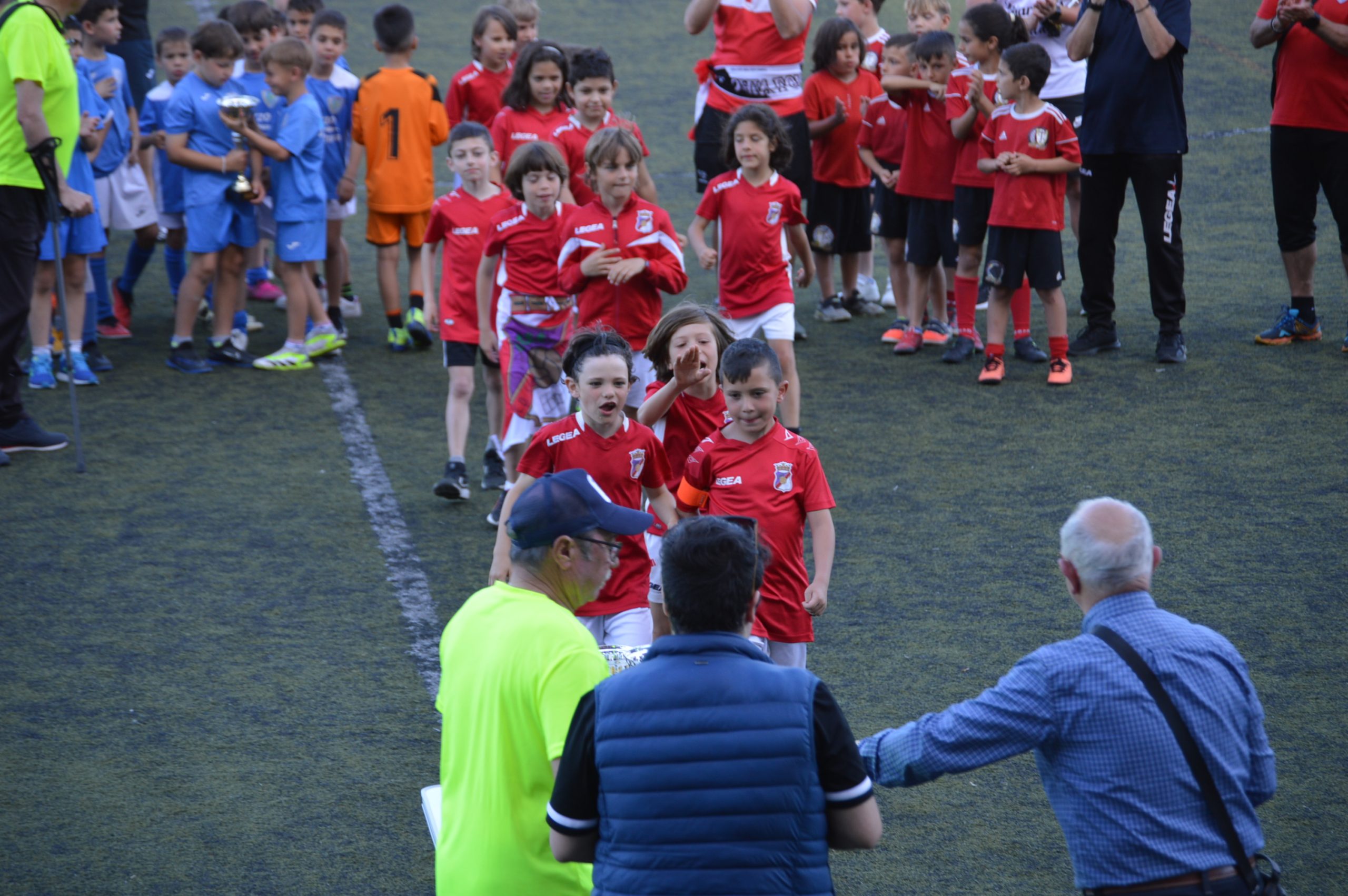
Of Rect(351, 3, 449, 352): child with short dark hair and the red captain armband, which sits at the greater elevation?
Rect(351, 3, 449, 352): child with short dark hair

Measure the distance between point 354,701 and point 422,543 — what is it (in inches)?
64.1

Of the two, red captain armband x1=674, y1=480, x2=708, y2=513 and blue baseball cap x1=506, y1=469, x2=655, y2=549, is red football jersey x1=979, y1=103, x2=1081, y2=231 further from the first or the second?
blue baseball cap x1=506, y1=469, x2=655, y2=549

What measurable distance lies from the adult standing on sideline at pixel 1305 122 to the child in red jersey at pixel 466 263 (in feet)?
16.2

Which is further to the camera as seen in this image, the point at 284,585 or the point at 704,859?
the point at 284,585

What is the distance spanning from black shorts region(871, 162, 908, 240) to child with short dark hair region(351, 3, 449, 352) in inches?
126

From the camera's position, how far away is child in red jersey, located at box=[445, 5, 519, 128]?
988cm

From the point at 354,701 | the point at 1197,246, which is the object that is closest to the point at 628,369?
the point at 354,701

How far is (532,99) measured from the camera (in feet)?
29.3

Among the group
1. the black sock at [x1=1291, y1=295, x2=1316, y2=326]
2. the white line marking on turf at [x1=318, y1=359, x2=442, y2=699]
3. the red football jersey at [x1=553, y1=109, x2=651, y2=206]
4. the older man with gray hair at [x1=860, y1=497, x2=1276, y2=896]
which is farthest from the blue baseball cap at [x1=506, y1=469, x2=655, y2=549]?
the black sock at [x1=1291, y1=295, x2=1316, y2=326]

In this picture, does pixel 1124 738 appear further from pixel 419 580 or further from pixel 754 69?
pixel 754 69

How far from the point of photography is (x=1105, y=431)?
25.9ft

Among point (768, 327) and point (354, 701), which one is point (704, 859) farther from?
point (768, 327)

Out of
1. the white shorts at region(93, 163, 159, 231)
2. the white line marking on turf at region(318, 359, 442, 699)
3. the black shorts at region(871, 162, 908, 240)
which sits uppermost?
the white shorts at region(93, 163, 159, 231)

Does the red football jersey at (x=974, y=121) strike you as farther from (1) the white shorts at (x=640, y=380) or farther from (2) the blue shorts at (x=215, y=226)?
(2) the blue shorts at (x=215, y=226)
